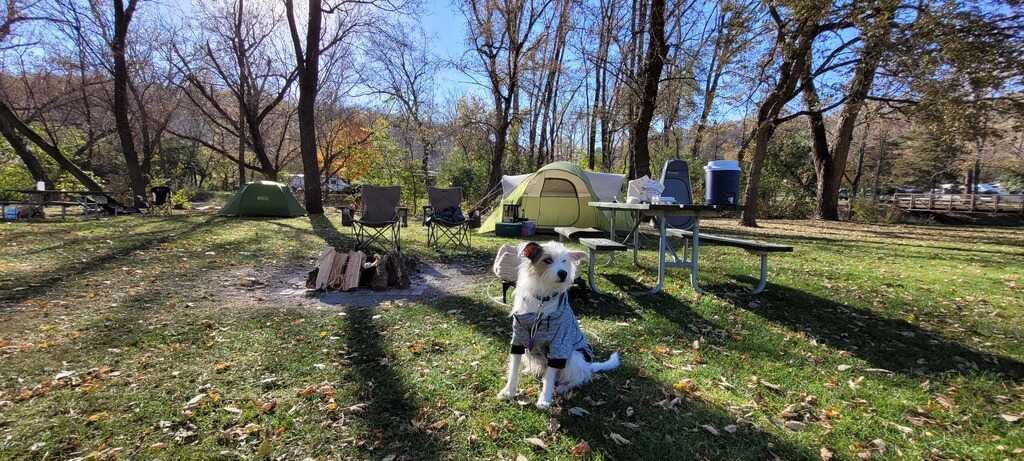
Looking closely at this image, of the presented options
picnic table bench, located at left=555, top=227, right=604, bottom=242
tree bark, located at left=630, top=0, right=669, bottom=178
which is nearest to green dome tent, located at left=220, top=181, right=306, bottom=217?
picnic table bench, located at left=555, top=227, right=604, bottom=242

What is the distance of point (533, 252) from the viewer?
2447 mm

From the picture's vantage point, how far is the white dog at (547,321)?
2.47 m

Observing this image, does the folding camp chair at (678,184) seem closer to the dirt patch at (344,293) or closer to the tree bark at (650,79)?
the tree bark at (650,79)

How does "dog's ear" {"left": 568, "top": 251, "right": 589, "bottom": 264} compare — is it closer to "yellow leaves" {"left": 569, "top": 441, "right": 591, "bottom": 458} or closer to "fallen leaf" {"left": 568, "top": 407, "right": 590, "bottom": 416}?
"fallen leaf" {"left": 568, "top": 407, "right": 590, "bottom": 416}

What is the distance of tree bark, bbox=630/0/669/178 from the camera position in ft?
37.2

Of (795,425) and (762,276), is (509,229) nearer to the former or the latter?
(762,276)

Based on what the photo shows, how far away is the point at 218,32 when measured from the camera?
54.0 ft

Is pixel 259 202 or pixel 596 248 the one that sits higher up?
pixel 259 202

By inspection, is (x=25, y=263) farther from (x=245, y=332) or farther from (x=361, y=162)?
(x=361, y=162)

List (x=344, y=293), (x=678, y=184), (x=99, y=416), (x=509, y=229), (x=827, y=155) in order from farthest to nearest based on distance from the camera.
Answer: (x=827, y=155) → (x=678, y=184) → (x=509, y=229) → (x=344, y=293) → (x=99, y=416)

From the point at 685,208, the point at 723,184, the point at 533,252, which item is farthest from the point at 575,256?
the point at 723,184

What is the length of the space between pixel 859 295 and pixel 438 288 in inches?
192

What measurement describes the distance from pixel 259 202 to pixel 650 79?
11294mm

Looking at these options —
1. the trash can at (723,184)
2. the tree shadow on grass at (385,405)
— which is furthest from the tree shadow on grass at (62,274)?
the trash can at (723,184)
